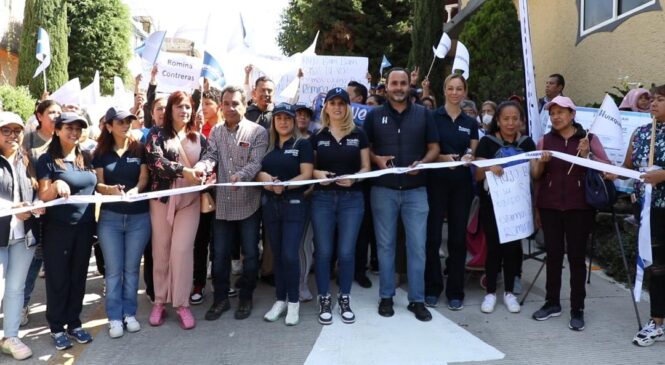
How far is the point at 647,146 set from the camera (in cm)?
426

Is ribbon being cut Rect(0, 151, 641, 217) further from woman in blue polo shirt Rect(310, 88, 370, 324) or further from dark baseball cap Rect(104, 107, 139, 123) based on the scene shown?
dark baseball cap Rect(104, 107, 139, 123)

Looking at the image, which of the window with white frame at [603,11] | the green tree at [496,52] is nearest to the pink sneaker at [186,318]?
the green tree at [496,52]

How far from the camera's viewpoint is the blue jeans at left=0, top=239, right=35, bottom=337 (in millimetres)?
4055

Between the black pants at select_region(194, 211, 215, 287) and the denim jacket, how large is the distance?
158cm

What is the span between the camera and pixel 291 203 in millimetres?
4711

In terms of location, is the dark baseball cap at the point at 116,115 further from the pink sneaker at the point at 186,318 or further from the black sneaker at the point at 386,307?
the black sneaker at the point at 386,307

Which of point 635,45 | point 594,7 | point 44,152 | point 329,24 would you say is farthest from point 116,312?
point 329,24

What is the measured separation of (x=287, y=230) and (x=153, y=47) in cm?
374

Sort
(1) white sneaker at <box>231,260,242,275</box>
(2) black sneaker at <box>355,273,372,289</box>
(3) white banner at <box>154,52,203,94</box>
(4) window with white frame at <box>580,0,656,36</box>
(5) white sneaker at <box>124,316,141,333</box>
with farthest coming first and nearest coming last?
(4) window with white frame at <box>580,0,656,36</box> < (3) white banner at <box>154,52,203,94</box> < (1) white sneaker at <box>231,260,242,275</box> < (2) black sneaker at <box>355,273,372,289</box> < (5) white sneaker at <box>124,316,141,333</box>

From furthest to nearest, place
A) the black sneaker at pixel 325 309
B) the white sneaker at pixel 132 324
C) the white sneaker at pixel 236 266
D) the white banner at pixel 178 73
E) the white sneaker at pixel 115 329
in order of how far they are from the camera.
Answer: the white banner at pixel 178 73, the white sneaker at pixel 236 266, the black sneaker at pixel 325 309, the white sneaker at pixel 132 324, the white sneaker at pixel 115 329

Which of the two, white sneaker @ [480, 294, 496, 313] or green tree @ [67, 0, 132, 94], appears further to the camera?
green tree @ [67, 0, 132, 94]

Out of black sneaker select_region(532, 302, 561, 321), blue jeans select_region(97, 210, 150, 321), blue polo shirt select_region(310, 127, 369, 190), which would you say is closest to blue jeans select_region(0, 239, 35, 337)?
blue jeans select_region(97, 210, 150, 321)

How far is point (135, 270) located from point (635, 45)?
7557 mm

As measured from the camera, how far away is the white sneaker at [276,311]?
15.7 feet
